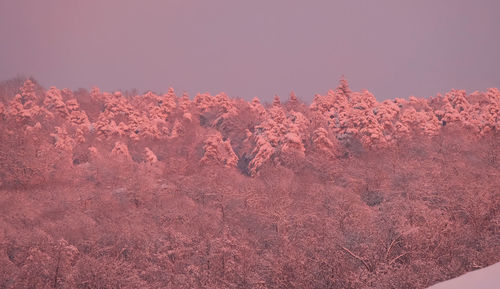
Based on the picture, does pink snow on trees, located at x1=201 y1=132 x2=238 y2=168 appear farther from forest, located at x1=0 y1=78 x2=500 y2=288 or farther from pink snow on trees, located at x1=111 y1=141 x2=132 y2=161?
pink snow on trees, located at x1=111 y1=141 x2=132 y2=161

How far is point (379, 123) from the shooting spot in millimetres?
62031

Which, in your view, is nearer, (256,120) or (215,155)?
(215,155)

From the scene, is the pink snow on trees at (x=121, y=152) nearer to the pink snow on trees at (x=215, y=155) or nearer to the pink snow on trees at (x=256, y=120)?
the pink snow on trees at (x=256, y=120)

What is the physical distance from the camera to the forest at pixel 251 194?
75.9ft

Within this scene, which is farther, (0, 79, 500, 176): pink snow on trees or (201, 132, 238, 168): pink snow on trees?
(201, 132, 238, 168): pink snow on trees

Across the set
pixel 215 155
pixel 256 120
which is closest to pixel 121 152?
pixel 215 155

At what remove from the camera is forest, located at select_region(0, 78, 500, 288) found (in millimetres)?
23125

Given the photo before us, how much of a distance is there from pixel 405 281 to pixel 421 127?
49.2 m

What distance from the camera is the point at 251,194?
42531mm

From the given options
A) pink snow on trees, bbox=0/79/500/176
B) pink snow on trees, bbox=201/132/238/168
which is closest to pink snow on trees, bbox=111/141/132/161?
pink snow on trees, bbox=0/79/500/176

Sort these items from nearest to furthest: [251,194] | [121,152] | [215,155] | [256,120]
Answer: [251,194]
[215,155]
[121,152]
[256,120]

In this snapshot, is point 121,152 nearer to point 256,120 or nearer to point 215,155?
point 215,155

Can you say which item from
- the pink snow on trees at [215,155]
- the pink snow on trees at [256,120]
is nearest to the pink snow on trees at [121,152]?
the pink snow on trees at [256,120]

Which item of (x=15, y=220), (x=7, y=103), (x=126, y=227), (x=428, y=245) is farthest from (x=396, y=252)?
(x=7, y=103)
